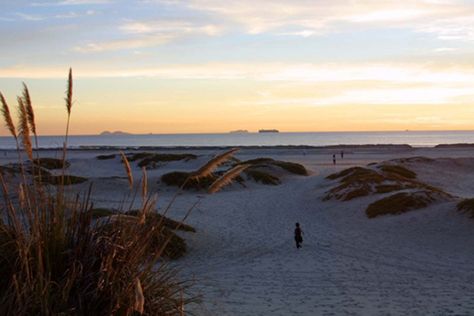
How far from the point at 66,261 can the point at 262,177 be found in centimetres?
3230

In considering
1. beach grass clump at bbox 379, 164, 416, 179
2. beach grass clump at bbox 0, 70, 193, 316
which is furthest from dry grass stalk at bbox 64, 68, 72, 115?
beach grass clump at bbox 379, 164, 416, 179

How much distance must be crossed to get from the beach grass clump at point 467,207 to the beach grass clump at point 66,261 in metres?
15.7

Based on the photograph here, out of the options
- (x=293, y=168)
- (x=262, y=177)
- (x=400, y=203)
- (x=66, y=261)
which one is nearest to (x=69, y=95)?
(x=66, y=261)

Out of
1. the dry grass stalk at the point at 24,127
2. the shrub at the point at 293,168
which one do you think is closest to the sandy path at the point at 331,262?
the dry grass stalk at the point at 24,127

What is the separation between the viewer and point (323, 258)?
51.0 ft

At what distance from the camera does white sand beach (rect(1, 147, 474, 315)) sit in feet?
34.0

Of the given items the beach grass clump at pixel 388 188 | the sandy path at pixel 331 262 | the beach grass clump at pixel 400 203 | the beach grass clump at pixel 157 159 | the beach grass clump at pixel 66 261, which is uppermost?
the beach grass clump at pixel 66 261

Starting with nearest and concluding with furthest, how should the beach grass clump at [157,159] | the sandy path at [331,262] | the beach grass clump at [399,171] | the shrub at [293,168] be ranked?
the sandy path at [331,262]
the beach grass clump at [399,171]
the shrub at [293,168]
the beach grass clump at [157,159]

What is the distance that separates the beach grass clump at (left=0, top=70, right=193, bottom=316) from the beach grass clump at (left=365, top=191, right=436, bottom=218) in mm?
17049

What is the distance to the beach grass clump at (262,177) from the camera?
37719mm

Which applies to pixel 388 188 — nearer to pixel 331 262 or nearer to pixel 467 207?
pixel 467 207

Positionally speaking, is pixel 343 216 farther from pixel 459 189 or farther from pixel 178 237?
pixel 459 189

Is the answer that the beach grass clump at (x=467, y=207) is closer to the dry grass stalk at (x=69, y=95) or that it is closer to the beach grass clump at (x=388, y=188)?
the beach grass clump at (x=388, y=188)

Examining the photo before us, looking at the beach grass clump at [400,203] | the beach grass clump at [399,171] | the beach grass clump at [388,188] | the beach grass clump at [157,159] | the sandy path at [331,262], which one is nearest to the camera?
A: the sandy path at [331,262]
